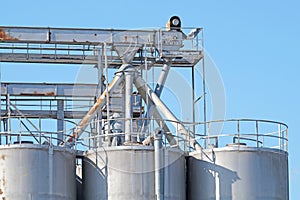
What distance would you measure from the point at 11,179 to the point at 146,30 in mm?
11579

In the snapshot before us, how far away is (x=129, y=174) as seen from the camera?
142 ft

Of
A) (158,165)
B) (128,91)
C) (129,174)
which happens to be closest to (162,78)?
(128,91)

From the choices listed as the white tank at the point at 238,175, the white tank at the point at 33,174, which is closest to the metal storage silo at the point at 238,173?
the white tank at the point at 238,175

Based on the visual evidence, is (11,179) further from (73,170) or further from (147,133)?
(147,133)

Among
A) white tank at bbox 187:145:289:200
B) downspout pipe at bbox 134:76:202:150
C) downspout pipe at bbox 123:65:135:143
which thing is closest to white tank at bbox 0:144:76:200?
downspout pipe at bbox 123:65:135:143

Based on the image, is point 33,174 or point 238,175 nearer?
point 33,174

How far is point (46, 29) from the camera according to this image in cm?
4981

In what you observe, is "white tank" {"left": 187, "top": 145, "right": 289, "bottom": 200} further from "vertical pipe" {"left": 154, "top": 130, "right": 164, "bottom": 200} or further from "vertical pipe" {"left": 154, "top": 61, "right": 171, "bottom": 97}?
"vertical pipe" {"left": 154, "top": 61, "right": 171, "bottom": 97}

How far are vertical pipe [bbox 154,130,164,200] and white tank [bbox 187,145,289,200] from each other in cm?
215

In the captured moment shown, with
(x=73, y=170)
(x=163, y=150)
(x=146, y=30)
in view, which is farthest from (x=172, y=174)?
(x=146, y=30)

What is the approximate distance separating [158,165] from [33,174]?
5.19 meters

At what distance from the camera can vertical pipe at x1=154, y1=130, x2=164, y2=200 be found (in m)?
43.4

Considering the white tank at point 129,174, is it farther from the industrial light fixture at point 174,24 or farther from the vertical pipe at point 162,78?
the industrial light fixture at point 174,24

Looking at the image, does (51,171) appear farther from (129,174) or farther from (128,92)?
(128,92)
